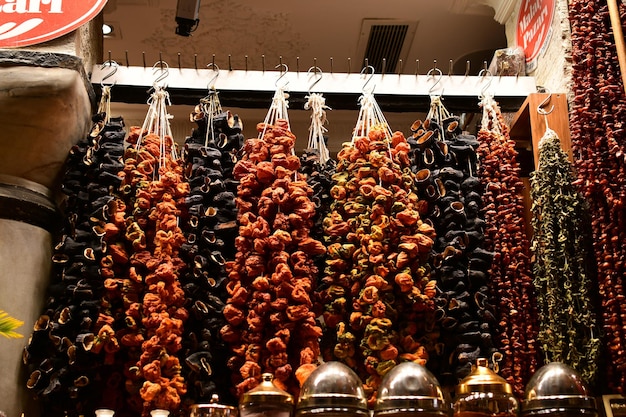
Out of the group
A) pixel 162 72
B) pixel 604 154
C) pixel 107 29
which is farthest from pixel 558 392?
pixel 107 29

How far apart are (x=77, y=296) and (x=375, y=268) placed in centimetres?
101

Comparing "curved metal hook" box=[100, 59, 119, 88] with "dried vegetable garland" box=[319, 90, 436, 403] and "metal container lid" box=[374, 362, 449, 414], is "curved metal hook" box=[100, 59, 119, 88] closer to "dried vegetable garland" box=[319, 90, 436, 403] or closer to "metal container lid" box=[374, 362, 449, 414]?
"dried vegetable garland" box=[319, 90, 436, 403]

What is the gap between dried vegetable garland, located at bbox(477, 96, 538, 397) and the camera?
235 cm

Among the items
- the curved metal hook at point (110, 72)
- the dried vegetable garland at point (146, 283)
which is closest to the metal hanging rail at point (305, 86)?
the curved metal hook at point (110, 72)

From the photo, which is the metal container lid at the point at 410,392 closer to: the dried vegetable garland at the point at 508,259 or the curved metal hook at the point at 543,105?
the dried vegetable garland at the point at 508,259

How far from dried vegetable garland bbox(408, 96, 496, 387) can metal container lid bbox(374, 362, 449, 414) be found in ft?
1.42

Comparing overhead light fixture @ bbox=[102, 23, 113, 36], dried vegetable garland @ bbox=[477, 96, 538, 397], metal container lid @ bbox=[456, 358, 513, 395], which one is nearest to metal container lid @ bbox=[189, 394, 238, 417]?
metal container lid @ bbox=[456, 358, 513, 395]

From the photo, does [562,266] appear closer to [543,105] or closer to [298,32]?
[543,105]

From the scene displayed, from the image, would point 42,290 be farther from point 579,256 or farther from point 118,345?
point 579,256

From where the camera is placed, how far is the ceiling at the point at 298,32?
4.42 meters

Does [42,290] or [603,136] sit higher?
[603,136]

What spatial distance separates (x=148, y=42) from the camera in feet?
15.8

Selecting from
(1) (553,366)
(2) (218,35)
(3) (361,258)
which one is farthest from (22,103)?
(2) (218,35)

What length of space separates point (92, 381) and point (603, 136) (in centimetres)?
189
